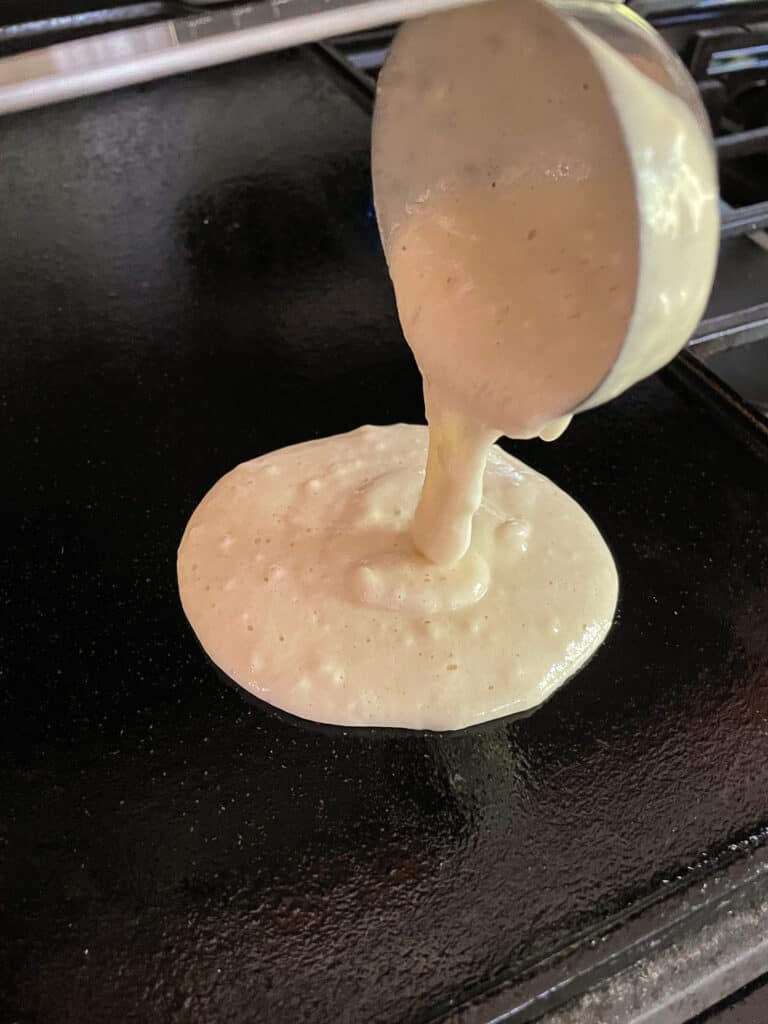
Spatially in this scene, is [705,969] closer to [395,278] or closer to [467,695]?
[467,695]

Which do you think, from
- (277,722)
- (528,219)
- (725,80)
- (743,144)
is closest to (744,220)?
(743,144)

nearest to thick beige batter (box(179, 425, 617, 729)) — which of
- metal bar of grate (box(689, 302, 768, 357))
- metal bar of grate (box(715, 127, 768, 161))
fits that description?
metal bar of grate (box(689, 302, 768, 357))

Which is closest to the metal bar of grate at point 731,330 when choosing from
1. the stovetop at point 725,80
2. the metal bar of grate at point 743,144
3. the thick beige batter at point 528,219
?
the stovetop at point 725,80

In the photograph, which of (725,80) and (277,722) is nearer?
(277,722)

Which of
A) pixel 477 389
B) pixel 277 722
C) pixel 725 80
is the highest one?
pixel 477 389

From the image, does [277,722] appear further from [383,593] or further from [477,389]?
[477,389]

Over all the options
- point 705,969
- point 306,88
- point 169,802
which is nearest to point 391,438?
point 169,802

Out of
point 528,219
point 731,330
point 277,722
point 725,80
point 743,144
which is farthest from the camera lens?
point 725,80
